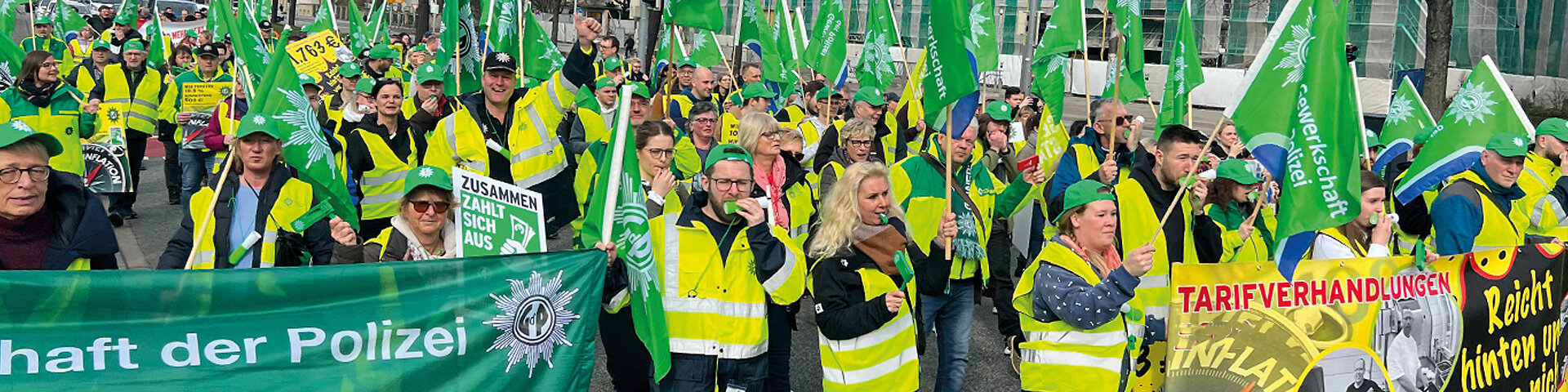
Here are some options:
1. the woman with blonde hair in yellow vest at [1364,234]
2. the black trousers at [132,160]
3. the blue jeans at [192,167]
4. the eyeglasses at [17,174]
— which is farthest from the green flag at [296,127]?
the black trousers at [132,160]

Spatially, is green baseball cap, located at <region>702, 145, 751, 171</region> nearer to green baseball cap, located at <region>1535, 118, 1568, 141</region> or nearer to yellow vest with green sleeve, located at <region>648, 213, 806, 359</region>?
yellow vest with green sleeve, located at <region>648, 213, 806, 359</region>

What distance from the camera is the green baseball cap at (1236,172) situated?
5.86 metres

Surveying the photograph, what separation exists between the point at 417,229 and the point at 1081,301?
2257 millimetres

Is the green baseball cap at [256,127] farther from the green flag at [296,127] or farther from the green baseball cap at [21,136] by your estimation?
the green baseball cap at [21,136]

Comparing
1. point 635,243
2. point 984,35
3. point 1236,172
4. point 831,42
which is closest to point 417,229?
point 635,243

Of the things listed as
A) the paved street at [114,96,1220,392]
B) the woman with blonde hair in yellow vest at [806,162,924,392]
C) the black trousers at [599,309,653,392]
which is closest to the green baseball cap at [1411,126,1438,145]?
the paved street at [114,96,1220,392]

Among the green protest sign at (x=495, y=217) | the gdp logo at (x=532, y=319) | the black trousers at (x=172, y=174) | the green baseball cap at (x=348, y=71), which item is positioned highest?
the green baseball cap at (x=348, y=71)

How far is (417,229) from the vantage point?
16.0 ft

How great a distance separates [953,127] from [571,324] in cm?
255

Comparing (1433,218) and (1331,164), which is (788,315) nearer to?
(1331,164)

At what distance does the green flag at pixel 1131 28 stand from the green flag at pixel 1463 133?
109 inches

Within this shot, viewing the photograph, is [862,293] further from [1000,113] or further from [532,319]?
[1000,113]

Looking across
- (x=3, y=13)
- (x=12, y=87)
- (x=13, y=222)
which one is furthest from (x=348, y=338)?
(x=3, y=13)

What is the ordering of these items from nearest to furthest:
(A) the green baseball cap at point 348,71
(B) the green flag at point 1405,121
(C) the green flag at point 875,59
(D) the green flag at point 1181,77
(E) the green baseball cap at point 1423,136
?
1. (D) the green flag at point 1181,77
2. (E) the green baseball cap at point 1423,136
3. (B) the green flag at point 1405,121
4. (A) the green baseball cap at point 348,71
5. (C) the green flag at point 875,59
